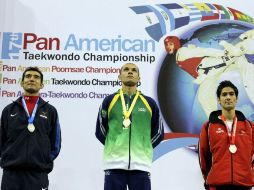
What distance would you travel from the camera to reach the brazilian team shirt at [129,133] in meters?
3.02

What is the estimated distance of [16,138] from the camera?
9.66 ft

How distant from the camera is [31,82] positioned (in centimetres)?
313

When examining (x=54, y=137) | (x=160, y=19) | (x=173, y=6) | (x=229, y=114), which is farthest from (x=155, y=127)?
(x=173, y=6)

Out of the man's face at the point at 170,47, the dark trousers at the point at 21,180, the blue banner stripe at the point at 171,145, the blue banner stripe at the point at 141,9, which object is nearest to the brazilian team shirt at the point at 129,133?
the dark trousers at the point at 21,180

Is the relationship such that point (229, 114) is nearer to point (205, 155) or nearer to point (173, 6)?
point (205, 155)

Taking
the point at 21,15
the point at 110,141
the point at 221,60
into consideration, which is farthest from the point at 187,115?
the point at 21,15

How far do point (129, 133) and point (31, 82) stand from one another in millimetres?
872

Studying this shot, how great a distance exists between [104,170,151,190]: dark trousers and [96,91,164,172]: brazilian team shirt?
53 millimetres

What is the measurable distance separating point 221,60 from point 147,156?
5.59ft

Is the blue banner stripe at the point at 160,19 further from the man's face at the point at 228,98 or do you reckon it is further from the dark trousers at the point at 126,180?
the dark trousers at the point at 126,180

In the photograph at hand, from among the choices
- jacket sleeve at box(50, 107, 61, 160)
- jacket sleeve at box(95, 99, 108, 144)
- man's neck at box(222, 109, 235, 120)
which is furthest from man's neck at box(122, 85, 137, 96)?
man's neck at box(222, 109, 235, 120)

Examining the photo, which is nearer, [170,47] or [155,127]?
[155,127]

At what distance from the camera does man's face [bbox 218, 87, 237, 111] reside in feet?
10.2

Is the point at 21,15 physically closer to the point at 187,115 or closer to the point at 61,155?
the point at 61,155
